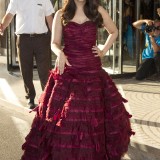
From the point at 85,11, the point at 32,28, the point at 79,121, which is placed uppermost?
the point at 85,11

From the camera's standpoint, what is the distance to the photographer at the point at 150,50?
8586 mm

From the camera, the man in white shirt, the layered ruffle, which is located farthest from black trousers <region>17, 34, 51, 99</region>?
the camera

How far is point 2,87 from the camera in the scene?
8.44 m

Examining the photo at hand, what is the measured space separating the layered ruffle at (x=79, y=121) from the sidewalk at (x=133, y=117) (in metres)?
0.53

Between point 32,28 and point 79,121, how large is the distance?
268 cm

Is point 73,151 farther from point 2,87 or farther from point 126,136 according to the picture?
point 2,87

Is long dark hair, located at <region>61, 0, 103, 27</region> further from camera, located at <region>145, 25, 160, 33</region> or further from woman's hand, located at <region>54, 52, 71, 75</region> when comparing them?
camera, located at <region>145, 25, 160, 33</region>

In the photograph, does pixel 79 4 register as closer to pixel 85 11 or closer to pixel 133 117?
pixel 85 11

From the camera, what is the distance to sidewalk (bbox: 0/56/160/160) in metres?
4.88

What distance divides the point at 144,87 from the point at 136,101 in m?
1.23

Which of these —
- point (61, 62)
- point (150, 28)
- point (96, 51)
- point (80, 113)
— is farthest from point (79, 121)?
point (150, 28)

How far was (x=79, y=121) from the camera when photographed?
4.01m

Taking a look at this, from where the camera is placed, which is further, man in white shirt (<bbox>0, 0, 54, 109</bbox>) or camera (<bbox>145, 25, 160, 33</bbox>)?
camera (<bbox>145, 25, 160, 33</bbox>)

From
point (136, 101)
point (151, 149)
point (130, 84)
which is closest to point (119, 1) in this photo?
point (130, 84)
